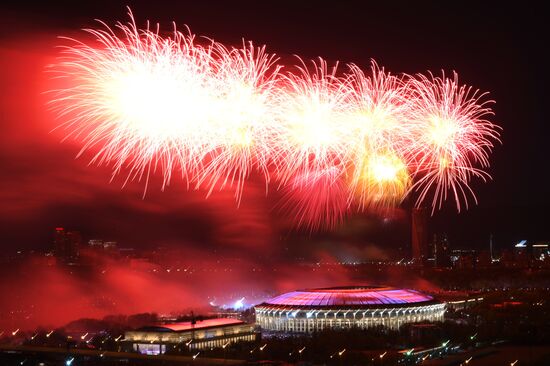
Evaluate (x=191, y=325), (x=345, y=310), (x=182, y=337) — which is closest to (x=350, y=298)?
(x=345, y=310)

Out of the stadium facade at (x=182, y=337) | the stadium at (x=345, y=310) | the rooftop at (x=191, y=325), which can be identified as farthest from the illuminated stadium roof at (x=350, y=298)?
the stadium facade at (x=182, y=337)

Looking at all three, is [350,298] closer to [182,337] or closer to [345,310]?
[345,310]

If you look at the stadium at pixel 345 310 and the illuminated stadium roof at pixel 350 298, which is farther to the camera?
the illuminated stadium roof at pixel 350 298

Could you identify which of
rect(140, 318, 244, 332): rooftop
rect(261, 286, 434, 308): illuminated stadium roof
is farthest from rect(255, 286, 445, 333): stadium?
rect(140, 318, 244, 332): rooftop

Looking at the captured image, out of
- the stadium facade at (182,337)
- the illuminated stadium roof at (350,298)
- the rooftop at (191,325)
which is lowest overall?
the stadium facade at (182,337)

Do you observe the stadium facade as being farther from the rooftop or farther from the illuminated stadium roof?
the illuminated stadium roof

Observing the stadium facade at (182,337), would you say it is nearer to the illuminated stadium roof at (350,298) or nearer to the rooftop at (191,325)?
the rooftop at (191,325)

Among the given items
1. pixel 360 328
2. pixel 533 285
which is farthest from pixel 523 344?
pixel 533 285
